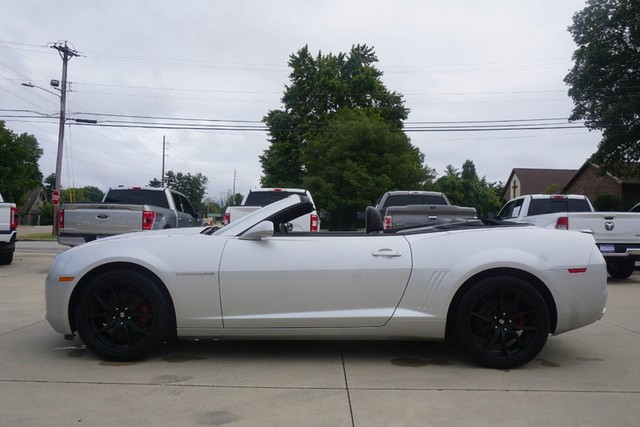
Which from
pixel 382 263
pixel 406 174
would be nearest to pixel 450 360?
pixel 382 263

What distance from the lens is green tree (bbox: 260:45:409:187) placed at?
45812 millimetres

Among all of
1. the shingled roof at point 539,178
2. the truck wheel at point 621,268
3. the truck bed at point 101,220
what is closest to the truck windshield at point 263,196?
the truck bed at point 101,220

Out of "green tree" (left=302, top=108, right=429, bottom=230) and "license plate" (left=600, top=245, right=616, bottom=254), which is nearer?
"license plate" (left=600, top=245, right=616, bottom=254)

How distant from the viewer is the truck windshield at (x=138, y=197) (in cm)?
1352

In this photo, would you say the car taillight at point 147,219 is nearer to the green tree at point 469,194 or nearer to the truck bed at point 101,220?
the truck bed at point 101,220

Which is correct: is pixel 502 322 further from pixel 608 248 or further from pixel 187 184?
pixel 187 184

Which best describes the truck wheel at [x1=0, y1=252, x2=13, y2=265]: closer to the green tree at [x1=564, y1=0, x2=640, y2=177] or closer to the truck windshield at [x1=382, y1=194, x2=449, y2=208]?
the truck windshield at [x1=382, y1=194, x2=449, y2=208]

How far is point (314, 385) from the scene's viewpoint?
161 inches

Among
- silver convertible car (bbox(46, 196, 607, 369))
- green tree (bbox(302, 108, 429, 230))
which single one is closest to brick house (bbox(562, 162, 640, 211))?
green tree (bbox(302, 108, 429, 230))

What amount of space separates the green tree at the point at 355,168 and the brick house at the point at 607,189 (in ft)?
42.4

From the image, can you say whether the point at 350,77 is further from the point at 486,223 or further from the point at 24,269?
the point at 486,223

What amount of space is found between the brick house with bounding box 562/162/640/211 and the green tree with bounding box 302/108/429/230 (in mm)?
12931

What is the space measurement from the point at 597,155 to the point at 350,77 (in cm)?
2306

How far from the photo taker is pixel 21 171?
5075 cm
